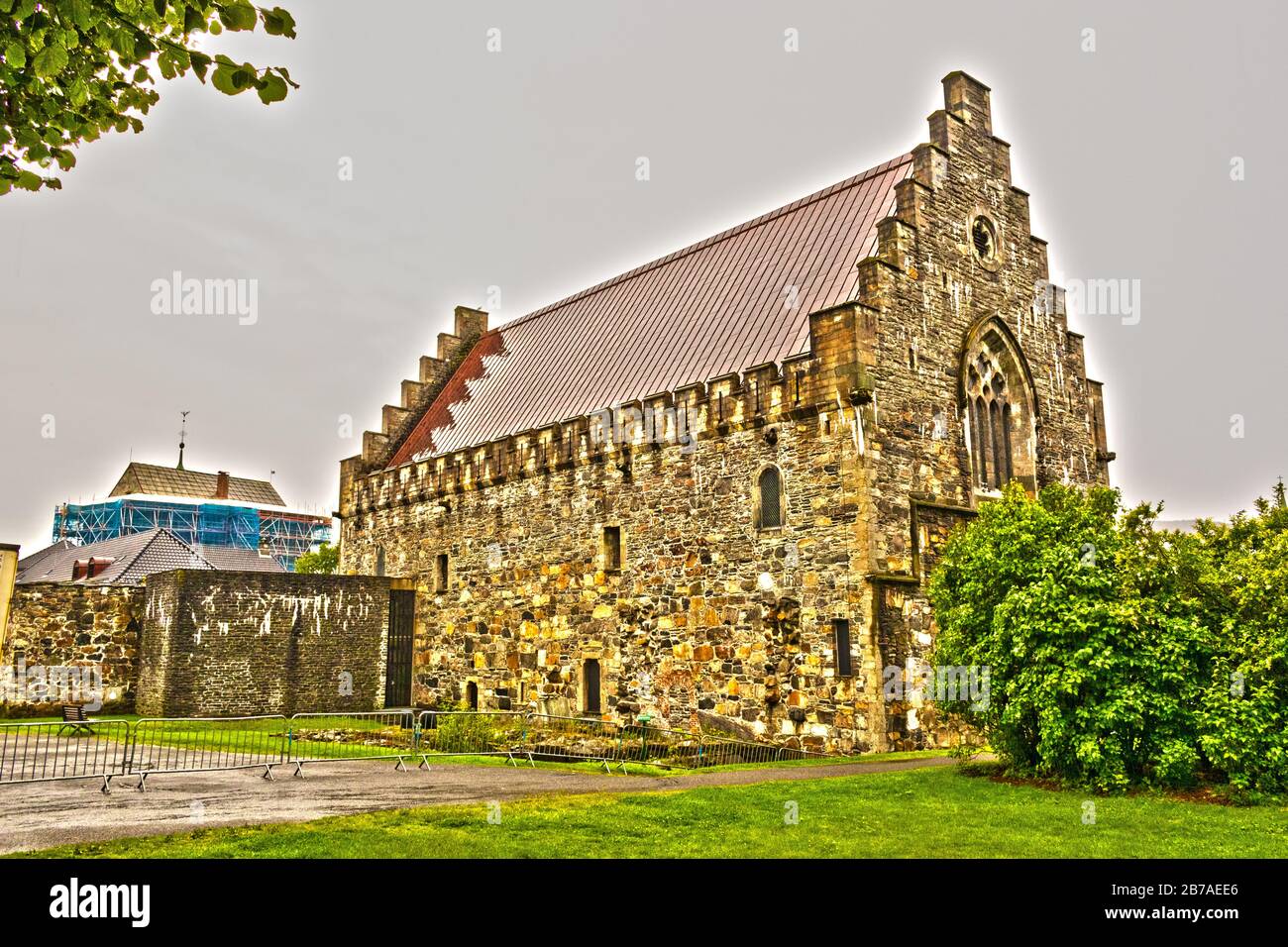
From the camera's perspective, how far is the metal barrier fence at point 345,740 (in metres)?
16.5

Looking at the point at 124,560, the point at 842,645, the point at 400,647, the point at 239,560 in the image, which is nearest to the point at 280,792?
the point at 842,645

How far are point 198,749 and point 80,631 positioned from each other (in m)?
11.5

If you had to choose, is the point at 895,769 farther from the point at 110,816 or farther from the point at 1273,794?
the point at 110,816

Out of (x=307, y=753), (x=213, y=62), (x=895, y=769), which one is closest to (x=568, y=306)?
(x=307, y=753)

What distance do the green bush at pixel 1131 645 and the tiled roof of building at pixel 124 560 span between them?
2359cm

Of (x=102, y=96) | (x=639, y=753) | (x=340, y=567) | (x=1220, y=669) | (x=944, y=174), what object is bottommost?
(x=639, y=753)

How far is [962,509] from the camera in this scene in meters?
19.6

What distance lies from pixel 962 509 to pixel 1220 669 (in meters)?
9.03

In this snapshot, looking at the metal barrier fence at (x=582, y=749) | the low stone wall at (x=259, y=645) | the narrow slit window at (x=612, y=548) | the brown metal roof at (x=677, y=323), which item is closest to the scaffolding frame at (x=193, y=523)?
the low stone wall at (x=259, y=645)

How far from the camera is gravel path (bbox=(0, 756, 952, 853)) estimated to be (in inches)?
360

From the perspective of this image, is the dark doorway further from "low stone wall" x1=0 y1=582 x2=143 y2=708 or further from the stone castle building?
"low stone wall" x1=0 y1=582 x2=143 y2=708

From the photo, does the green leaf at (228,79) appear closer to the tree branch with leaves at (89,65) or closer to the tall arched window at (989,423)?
the tree branch with leaves at (89,65)

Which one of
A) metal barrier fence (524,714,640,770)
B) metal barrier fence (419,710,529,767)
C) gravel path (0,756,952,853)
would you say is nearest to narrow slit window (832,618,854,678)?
gravel path (0,756,952,853)

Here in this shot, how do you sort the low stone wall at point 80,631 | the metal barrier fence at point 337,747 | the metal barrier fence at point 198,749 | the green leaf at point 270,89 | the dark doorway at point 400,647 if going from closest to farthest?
the green leaf at point 270,89
the metal barrier fence at point 198,749
the metal barrier fence at point 337,747
the low stone wall at point 80,631
the dark doorway at point 400,647
